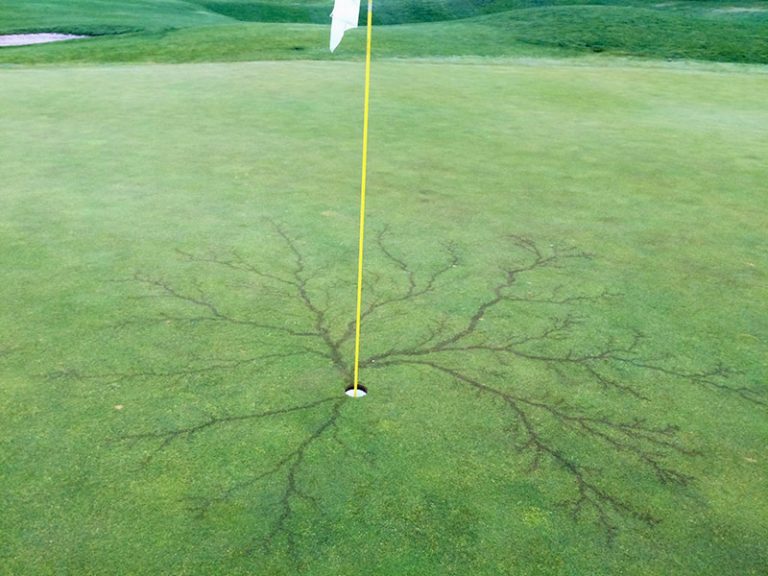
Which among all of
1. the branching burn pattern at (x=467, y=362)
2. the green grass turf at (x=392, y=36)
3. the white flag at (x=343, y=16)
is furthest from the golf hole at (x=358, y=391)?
the green grass turf at (x=392, y=36)

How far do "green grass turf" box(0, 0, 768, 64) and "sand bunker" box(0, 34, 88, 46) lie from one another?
362mm

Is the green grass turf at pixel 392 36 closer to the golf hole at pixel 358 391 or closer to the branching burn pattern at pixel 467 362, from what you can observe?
the branching burn pattern at pixel 467 362

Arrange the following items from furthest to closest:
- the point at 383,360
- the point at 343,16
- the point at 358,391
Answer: the point at 383,360 < the point at 358,391 < the point at 343,16

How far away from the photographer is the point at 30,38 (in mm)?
16094

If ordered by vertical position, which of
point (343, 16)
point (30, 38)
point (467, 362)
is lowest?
point (467, 362)

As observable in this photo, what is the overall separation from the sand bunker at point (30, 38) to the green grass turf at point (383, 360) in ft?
32.2

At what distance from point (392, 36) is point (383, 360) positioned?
46.6 ft

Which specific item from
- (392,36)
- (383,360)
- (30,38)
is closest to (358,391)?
(383,360)

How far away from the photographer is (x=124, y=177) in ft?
19.2

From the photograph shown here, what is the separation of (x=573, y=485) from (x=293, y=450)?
89 cm

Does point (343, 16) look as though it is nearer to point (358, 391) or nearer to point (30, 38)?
point (358, 391)

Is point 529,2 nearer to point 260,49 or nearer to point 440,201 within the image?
point 260,49

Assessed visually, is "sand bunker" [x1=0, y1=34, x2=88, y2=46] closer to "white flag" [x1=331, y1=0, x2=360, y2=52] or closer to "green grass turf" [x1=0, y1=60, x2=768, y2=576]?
"green grass turf" [x1=0, y1=60, x2=768, y2=576]

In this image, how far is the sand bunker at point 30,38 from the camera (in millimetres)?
15620
